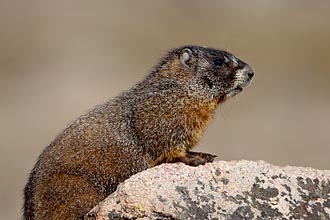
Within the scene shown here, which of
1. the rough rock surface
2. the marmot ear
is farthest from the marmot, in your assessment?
the rough rock surface

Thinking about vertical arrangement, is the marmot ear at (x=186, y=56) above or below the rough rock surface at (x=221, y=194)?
above

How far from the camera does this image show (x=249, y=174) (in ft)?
25.6

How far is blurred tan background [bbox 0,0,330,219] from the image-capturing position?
20594mm

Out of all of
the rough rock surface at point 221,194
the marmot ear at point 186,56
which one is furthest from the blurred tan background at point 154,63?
the rough rock surface at point 221,194

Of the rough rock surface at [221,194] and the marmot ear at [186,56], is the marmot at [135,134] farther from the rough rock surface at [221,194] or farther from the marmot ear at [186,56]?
the rough rock surface at [221,194]

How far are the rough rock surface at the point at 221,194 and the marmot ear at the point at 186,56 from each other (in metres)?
1.63

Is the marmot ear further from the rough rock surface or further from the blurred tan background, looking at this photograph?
the blurred tan background

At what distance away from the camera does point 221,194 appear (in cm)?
759

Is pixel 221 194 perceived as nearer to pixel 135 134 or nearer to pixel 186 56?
pixel 135 134

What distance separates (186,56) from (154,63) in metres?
10.3

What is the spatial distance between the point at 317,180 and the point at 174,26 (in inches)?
807

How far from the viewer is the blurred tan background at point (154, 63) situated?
67.6 feet

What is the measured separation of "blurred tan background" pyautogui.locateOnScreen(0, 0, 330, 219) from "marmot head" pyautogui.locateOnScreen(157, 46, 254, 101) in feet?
25.0

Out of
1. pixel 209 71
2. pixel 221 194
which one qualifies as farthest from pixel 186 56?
pixel 221 194
